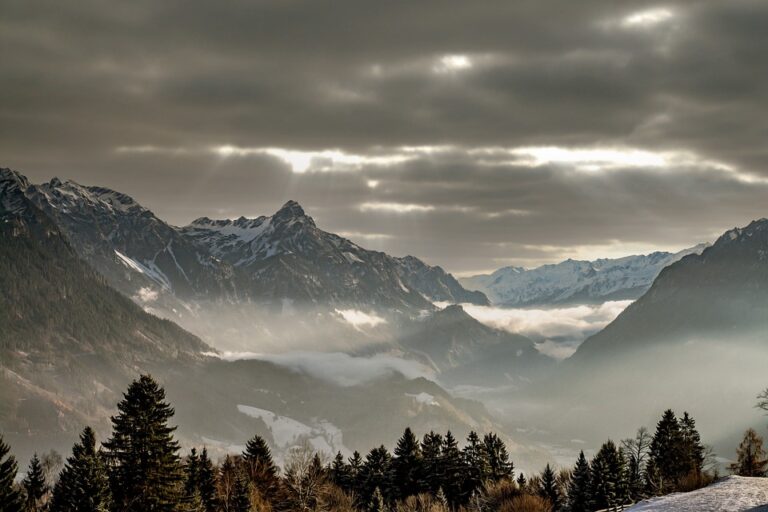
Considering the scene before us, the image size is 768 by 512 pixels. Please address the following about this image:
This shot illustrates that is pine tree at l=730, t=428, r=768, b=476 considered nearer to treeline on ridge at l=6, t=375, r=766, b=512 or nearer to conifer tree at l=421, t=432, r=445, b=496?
treeline on ridge at l=6, t=375, r=766, b=512

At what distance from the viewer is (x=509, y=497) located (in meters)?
117

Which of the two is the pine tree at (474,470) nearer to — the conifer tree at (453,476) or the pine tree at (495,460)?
the conifer tree at (453,476)

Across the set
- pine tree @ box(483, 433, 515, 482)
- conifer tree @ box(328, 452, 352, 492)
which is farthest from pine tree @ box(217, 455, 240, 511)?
pine tree @ box(483, 433, 515, 482)

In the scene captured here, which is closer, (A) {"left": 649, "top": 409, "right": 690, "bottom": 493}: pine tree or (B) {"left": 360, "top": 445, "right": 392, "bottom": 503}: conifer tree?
(A) {"left": 649, "top": 409, "right": 690, "bottom": 493}: pine tree

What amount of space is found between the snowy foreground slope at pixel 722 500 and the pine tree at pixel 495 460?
84.3 metres

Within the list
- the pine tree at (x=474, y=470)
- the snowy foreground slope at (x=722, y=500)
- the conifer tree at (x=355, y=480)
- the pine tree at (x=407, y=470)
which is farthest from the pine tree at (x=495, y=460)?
the snowy foreground slope at (x=722, y=500)

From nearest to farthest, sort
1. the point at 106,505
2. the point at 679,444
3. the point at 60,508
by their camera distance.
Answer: the point at 106,505
the point at 60,508
the point at 679,444

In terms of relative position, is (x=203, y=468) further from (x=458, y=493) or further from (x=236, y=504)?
(x=458, y=493)

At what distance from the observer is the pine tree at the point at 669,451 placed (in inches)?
5512

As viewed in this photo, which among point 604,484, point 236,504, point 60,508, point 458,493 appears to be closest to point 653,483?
point 604,484

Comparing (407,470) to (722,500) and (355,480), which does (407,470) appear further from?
(722,500)

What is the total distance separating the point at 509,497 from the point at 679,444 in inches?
1762

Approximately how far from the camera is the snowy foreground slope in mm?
53688

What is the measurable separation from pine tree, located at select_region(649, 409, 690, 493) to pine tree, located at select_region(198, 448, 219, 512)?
251 feet
